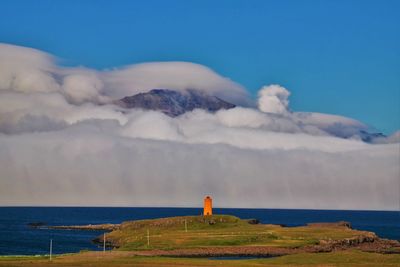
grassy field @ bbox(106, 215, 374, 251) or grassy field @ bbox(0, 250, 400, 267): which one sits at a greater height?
grassy field @ bbox(106, 215, 374, 251)

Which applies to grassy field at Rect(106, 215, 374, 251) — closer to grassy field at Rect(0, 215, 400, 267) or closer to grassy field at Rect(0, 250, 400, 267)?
grassy field at Rect(0, 215, 400, 267)

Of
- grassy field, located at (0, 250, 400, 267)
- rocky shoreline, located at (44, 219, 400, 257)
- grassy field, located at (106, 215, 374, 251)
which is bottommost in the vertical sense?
grassy field, located at (0, 250, 400, 267)

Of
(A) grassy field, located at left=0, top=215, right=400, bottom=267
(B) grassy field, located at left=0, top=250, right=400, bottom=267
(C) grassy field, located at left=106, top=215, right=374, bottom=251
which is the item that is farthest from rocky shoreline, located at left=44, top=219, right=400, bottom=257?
(B) grassy field, located at left=0, top=250, right=400, bottom=267

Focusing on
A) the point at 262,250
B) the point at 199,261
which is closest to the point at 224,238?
the point at 262,250

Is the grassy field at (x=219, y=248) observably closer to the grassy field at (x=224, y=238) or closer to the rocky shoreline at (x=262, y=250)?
the grassy field at (x=224, y=238)

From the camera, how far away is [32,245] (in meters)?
190

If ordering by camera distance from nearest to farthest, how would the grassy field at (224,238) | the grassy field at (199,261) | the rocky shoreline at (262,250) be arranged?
the grassy field at (199,261)
the rocky shoreline at (262,250)
the grassy field at (224,238)

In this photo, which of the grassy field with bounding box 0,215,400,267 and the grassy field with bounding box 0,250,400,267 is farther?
the grassy field with bounding box 0,215,400,267

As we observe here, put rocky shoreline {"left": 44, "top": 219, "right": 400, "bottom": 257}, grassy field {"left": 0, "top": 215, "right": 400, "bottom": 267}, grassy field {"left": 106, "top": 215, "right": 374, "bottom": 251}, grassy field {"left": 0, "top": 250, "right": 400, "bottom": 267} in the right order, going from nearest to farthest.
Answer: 1. grassy field {"left": 0, "top": 250, "right": 400, "bottom": 267}
2. grassy field {"left": 0, "top": 215, "right": 400, "bottom": 267}
3. rocky shoreline {"left": 44, "top": 219, "right": 400, "bottom": 257}
4. grassy field {"left": 106, "top": 215, "right": 374, "bottom": 251}

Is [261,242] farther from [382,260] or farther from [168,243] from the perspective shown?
[382,260]

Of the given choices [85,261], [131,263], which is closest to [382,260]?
[131,263]

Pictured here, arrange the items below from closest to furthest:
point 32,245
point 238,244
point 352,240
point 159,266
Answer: point 159,266 → point 238,244 → point 352,240 → point 32,245

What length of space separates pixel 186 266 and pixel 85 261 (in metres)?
17.8

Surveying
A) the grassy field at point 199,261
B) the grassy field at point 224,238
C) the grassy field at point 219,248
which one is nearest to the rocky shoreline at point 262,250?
the grassy field at point 219,248
